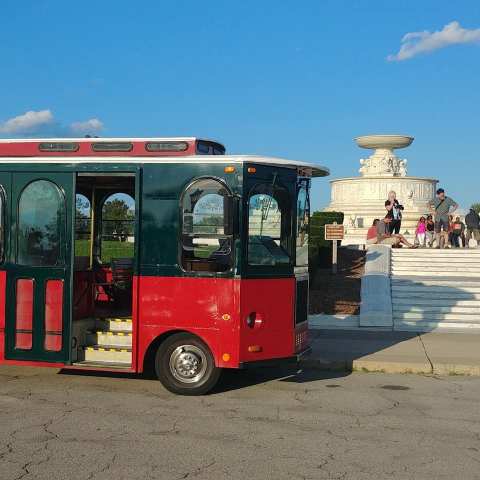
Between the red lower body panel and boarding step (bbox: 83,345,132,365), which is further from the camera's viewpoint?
boarding step (bbox: 83,345,132,365)

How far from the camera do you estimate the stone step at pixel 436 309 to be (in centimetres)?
1503

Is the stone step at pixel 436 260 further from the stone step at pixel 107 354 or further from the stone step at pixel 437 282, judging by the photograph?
the stone step at pixel 107 354

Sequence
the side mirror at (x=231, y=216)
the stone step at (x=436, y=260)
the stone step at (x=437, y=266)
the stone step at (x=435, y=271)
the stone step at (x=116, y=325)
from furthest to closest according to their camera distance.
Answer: the stone step at (x=436, y=260), the stone step at (x=437, y=266), the stone step at (x=435, y=271), the stone step at (x=116, y=325), the side mirror at (x=231, y=216)

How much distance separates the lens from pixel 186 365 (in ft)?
26.2

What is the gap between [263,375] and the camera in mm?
9250

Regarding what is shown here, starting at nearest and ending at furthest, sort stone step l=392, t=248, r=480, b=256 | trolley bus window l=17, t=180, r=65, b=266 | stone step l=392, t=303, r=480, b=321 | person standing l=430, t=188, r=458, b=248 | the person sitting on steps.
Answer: trolley bus window l=17, t=180, r=65, b=266 < stone step l=392, t=303, r=480, b=321 < stone step l=392, t=248, r=480, b=256 < person standing l=430, t=188, r=458, b=248 < the person sitting on steps

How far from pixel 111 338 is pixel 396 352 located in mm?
4657

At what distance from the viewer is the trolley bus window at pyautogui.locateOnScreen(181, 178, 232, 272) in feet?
25.4

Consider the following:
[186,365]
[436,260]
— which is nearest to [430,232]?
[436,260]

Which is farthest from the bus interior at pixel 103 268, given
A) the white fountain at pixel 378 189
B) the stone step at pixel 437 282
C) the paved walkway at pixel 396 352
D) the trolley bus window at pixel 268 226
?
the white fountain at pixel 378 189

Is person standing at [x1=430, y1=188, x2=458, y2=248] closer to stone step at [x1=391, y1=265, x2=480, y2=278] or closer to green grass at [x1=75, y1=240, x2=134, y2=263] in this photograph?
stone step at [x1=391, y1=265, x2=480, y2=278]

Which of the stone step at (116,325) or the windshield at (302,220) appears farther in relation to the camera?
the stone step at (116,325)

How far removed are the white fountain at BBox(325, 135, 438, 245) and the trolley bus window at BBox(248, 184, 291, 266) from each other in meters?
35.1

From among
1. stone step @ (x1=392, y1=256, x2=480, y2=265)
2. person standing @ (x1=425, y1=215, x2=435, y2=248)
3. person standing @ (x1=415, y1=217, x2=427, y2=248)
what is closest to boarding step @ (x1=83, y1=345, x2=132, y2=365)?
stone step @ (x1=392, y1=256, x2=480, y2=265)
